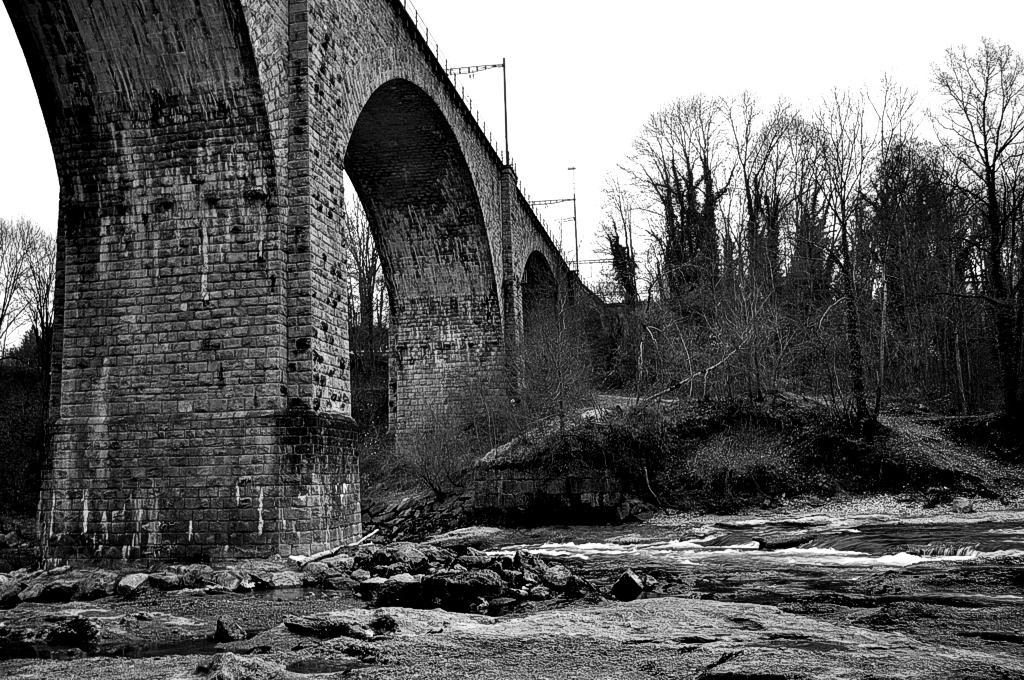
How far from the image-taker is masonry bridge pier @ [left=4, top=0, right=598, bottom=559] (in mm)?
11336

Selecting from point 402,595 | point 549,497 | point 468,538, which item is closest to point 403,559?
point 402,595

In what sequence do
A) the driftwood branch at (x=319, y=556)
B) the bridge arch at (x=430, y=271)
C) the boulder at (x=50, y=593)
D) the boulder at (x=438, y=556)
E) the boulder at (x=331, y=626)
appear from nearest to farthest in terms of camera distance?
the boulder at (x=331, y=626)
the boulder at (x=50, y=593)
the boulder at (x=438, y=556)
the driftwood branch at (x=319, y=556)
the bridge arch at (x=430, y=271)

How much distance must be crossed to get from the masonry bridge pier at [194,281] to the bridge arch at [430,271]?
8.84m

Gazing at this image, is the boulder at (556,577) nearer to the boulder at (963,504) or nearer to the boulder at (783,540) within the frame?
the boulder at (783,540)

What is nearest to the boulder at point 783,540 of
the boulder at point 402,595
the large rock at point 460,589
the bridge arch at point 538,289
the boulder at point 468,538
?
the boulder at point 468,538

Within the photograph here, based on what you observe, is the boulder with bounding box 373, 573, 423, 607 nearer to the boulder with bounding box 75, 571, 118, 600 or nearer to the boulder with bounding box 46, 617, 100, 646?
the boulder with bounding box 46, 617, 100, 646

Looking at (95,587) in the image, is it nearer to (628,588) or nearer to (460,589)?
(460,589)

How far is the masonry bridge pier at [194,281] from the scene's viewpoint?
11.3m

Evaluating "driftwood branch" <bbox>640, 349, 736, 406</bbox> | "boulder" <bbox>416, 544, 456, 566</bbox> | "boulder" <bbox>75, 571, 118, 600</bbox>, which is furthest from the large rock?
"driftwood branch" <bbox>640, 349, 736, 406</bbox>

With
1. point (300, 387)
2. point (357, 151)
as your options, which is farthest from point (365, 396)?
point (300, 387)

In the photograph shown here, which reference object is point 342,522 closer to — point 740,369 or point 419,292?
point 740,369

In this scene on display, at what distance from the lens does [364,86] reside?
48.9 ft

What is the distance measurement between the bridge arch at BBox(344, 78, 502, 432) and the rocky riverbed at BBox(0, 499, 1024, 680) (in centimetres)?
1197

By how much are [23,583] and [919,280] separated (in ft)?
71.5
